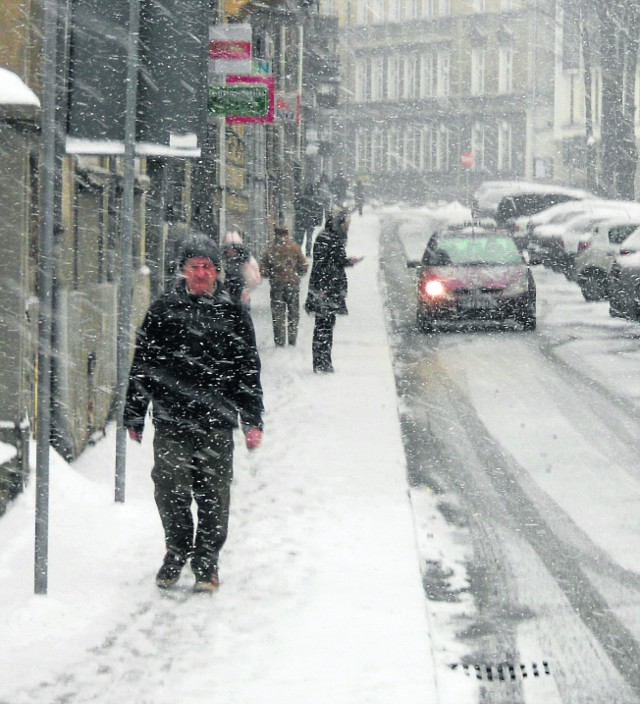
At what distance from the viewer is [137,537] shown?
8.36 meters

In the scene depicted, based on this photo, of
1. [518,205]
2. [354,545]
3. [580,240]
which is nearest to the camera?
[354,545]

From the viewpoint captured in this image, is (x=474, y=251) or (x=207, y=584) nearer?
(x=207, y=584)

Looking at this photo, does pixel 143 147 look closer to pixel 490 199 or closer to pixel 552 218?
pixel 552 218

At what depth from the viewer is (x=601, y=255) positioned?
82.6 feet

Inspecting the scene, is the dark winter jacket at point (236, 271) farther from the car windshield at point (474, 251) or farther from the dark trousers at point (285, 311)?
the car windshield at point (474, 251)

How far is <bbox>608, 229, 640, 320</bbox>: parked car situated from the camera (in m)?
21.6

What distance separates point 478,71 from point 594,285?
60.9 m

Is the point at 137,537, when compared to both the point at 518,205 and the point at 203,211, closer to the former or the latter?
the point at 203,211

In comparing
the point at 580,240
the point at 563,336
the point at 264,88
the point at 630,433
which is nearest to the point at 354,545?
the point at 630,433

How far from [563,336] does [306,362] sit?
460 cm

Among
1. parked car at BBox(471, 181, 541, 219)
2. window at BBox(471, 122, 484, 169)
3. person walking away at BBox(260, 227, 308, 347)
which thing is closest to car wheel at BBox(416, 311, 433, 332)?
person walking away at BBox(260, 227, 308, 347)

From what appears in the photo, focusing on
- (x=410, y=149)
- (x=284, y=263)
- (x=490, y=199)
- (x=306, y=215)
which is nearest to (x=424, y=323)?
(x=284, y=263)

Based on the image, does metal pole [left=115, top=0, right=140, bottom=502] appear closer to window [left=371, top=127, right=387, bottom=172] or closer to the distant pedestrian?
the distant pedestrian

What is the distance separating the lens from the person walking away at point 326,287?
1611 centimetres
